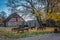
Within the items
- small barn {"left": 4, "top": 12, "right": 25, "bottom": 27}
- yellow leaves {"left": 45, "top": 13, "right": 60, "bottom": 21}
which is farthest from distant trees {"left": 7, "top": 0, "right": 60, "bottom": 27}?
small barn {"left": 4, "top": 12, "right": 25, "bottom": 27}

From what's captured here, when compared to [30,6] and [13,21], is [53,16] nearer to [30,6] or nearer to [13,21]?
[30,6]

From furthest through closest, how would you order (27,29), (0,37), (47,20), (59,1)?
(59,1), (47,20), (27,29), (0,37)

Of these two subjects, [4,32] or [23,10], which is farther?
[23,10]

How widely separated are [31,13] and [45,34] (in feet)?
2.65

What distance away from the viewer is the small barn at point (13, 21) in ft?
15.7

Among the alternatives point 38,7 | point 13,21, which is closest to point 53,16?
point 38,7

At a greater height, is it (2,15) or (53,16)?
(2,15)

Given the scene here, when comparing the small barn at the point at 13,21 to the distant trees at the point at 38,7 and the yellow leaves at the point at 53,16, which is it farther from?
the yellow leaves at the point at 53,16

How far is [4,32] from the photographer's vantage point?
4852 millimetres

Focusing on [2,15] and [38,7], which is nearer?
[2,15]

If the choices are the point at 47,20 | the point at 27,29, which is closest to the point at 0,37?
the point at 27,29

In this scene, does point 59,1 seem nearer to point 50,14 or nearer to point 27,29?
point 50,14

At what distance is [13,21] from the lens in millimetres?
4738

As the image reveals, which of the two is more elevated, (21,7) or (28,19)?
(21,7)
